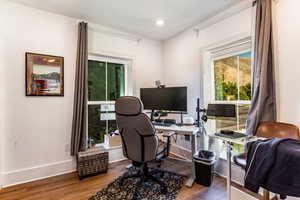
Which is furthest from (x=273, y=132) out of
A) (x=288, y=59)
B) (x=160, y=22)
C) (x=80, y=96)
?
(x=80, y=96)

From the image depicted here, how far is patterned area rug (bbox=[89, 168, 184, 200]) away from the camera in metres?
1.88

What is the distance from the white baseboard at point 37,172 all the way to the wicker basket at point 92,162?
1.10 ft

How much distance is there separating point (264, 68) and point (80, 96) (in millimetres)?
2490

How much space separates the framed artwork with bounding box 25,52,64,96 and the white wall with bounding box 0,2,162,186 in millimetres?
71

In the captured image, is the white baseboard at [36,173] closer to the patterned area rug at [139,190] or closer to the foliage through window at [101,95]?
the foliage through window at [101,95]

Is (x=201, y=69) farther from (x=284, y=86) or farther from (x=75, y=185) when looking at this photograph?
(x=75, y=185)

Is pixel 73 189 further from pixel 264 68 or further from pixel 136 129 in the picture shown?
pixel 264 68

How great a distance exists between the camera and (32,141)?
233 cm

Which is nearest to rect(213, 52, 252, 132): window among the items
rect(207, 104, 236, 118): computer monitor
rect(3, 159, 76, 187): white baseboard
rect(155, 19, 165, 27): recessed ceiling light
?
rect(207, 104, 236, 118): computer monitor

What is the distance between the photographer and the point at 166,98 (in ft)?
8.99

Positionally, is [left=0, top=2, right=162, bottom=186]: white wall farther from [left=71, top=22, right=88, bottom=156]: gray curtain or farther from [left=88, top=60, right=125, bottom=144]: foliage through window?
[left=88, top=60, right=125, bottom=144]: foliage through window

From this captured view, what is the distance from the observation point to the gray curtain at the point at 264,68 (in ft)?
5.85

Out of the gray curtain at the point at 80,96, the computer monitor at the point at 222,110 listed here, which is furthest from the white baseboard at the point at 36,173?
the computer monitor at the point at 222,110

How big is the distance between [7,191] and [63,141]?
2.74 feet
